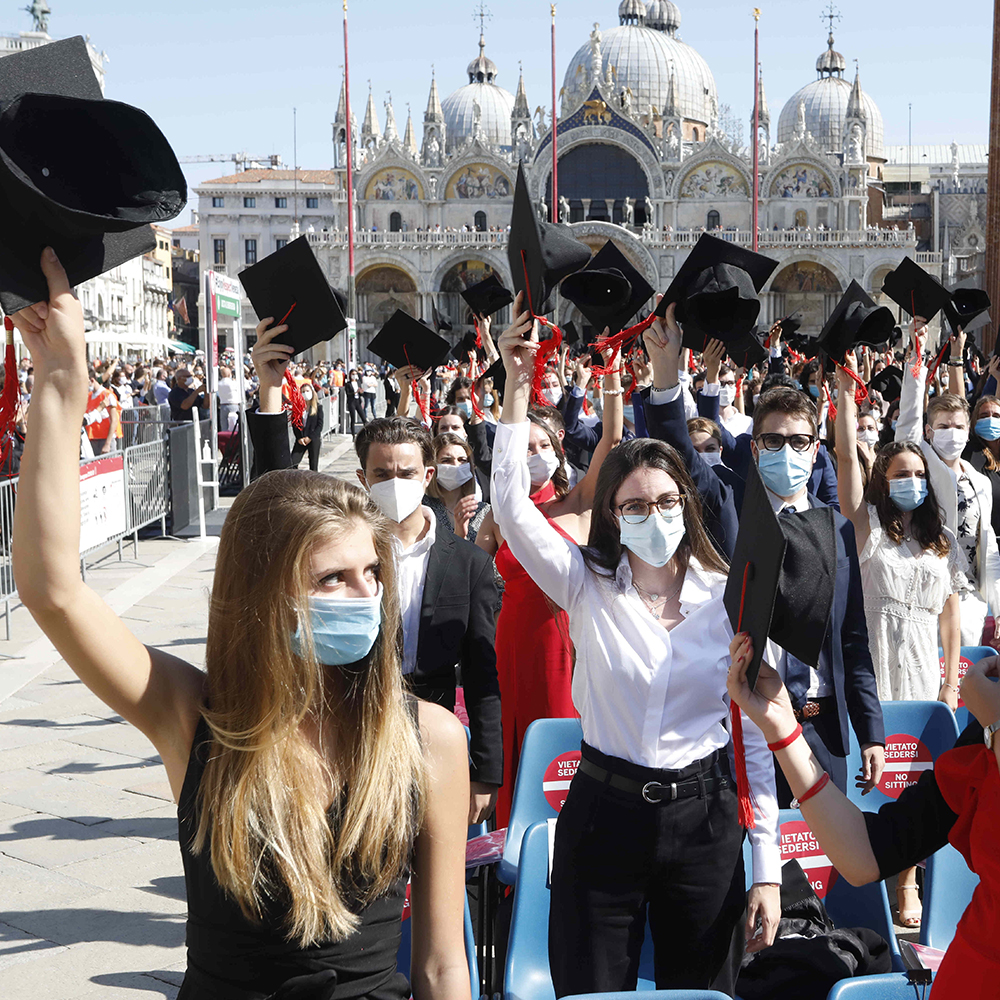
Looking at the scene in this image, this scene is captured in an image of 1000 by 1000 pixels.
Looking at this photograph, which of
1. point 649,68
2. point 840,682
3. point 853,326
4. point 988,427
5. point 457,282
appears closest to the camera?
point 840,682


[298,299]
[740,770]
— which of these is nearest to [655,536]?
[740,770]

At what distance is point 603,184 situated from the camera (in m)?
63.0

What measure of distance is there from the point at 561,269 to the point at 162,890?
280 centimetres

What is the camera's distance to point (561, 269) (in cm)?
304

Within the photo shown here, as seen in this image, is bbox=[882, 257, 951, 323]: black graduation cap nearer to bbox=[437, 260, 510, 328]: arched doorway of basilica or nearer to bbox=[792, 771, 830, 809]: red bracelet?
bbox=[792, 771, 830, 809]: red bracelet

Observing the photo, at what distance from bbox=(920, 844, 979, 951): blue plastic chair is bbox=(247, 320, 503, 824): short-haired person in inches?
46.6

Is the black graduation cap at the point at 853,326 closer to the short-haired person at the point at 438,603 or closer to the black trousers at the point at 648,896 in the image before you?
the short-haired person at the point at 438,603

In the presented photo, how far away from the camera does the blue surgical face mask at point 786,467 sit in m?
A: 3.79

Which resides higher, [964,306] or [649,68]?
[649,68]

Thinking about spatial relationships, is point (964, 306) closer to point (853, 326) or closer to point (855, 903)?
point (853, 326)

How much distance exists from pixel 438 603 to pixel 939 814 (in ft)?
5.49

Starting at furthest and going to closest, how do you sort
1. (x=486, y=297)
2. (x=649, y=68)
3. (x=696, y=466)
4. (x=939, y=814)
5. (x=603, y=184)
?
(x=649, y=68)
(x=603, y=184)
(x=486, y=297)
(x=696, y=466)
(x=939, y=814)

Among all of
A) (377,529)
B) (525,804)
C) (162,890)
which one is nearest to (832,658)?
(525,804)

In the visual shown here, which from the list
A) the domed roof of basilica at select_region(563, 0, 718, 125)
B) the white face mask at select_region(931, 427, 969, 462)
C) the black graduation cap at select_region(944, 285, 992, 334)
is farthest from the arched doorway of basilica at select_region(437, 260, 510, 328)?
the white face mask at select_region(931, 427, 969, 462)
